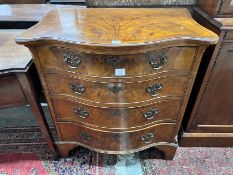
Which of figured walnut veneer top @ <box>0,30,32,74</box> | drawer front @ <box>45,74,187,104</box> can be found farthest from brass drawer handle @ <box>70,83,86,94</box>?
figured walnut veneer top @ <box>0,30,32,74</box>

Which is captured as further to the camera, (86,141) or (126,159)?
(126,159)

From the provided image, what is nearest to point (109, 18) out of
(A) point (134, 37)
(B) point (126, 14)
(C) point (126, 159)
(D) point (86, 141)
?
(B) point (126, 14)

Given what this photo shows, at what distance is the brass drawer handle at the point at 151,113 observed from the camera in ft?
3.63

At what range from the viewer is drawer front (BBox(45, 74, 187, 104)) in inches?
37.9

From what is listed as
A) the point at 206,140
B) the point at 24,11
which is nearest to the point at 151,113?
the point at 206,140

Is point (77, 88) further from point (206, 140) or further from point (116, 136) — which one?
point (206, 140)

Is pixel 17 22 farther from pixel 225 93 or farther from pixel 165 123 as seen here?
pixel 225 93

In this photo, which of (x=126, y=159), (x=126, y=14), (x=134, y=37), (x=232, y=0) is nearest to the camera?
(x=134, y=37)

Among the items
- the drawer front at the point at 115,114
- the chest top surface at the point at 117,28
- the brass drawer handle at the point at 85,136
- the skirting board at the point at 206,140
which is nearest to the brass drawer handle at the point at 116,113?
the drawer front at the point at 115,114

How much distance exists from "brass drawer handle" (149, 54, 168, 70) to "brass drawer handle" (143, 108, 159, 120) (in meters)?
0.29

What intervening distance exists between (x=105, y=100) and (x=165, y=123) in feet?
1.40

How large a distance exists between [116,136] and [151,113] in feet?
0.82

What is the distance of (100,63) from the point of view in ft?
2.89

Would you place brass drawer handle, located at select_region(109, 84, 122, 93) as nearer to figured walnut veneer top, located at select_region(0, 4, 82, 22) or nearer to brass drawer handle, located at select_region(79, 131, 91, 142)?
brass drawer handle, located at select_region(79, 131, 91, 142)
